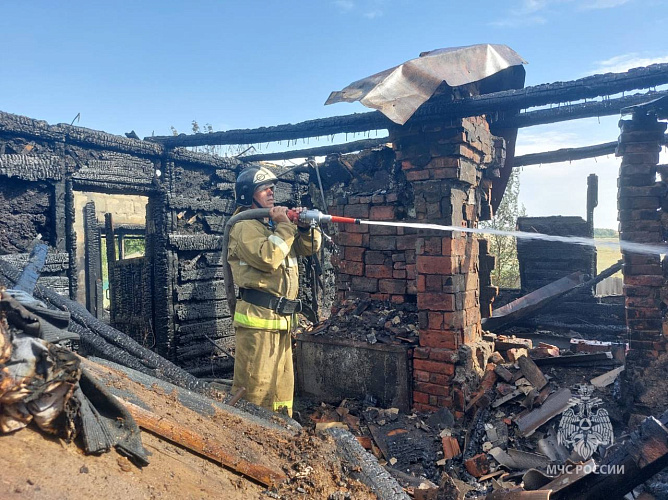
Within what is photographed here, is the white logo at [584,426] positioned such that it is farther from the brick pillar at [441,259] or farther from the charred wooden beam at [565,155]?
the charred wooden beam at [565,155]

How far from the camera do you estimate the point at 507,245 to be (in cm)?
1484

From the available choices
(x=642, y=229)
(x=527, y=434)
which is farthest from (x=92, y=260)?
(x=642, y=229)

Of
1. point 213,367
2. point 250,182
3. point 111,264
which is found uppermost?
point 250,182

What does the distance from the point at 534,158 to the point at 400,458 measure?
5.41 metres

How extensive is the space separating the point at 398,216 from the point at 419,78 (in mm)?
1345

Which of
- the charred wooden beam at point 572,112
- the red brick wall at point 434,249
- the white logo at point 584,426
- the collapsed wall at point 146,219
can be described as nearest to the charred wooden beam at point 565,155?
the charred wooden beam at point 572,112

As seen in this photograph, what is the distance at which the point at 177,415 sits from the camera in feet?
5.77

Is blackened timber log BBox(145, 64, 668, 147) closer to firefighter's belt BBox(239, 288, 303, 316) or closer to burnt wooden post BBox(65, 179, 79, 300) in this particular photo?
firefighter's belt BBox(239, 288, 303, 316)

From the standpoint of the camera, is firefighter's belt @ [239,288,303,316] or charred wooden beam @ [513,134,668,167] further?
charred wooden beam @ [513,134,668,167]

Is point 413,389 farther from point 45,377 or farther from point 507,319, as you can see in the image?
point 45,377

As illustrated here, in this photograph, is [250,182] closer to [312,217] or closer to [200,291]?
[312,217]

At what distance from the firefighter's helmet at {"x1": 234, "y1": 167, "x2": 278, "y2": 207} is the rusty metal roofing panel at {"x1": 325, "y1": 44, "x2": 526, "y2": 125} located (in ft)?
2.94

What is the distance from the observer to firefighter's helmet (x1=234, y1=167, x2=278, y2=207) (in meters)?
4.32

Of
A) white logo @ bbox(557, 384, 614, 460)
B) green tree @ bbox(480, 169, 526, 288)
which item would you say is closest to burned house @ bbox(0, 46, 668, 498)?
white logo @ bbox(557, 384, 614, 460)
